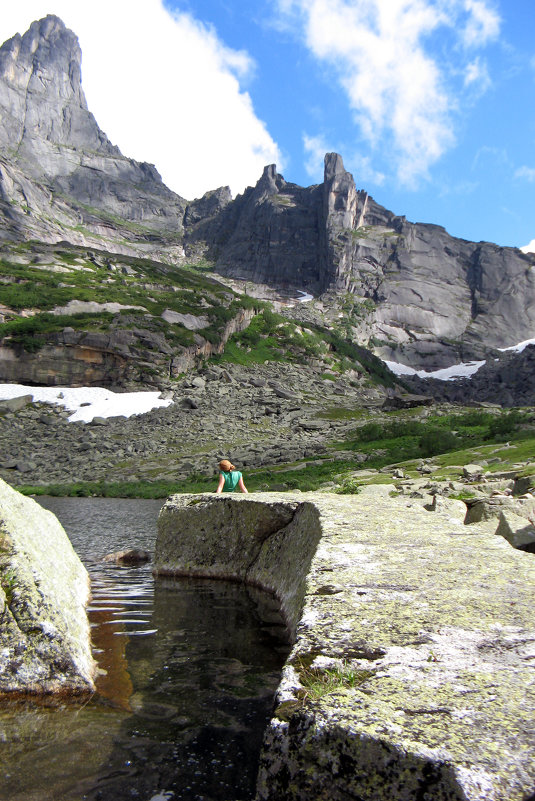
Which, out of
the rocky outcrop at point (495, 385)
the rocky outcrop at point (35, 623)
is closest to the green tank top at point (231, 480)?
the rocky outcrop at point (35, 623)

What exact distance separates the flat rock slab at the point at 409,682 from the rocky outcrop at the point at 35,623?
302 cm

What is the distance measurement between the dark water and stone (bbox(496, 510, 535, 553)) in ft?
13.9

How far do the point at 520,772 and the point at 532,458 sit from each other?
98.9ft

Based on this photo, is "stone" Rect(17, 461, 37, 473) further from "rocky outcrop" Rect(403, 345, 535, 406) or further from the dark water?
"rocky outcrop" Rect(403, 345, 535, 406)

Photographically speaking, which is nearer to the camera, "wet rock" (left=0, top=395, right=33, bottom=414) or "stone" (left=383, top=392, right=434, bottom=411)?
"wet rock" (left=0, top=395, right=33, bottom=414)

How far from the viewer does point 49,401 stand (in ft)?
237

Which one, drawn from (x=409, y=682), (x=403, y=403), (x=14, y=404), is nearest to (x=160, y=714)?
(x=409, y=682)

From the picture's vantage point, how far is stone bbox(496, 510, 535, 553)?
845cm

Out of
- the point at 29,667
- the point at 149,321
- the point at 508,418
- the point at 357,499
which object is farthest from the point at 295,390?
the point at 29,667

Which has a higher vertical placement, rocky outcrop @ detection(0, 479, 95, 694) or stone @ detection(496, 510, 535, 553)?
stone @ detection(496, 510, 535, 553)

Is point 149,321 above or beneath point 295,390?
above

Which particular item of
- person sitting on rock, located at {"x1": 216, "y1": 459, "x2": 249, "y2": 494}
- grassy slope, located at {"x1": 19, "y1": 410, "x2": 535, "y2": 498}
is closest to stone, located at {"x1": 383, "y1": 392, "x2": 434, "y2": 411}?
grassy slope, located at {"x1": 19, "y1": 410, "x2": 535, "y2": 498}

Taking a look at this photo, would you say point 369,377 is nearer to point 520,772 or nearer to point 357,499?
point 357,499

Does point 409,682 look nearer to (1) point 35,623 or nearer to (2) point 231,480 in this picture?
(1) point 35,623
